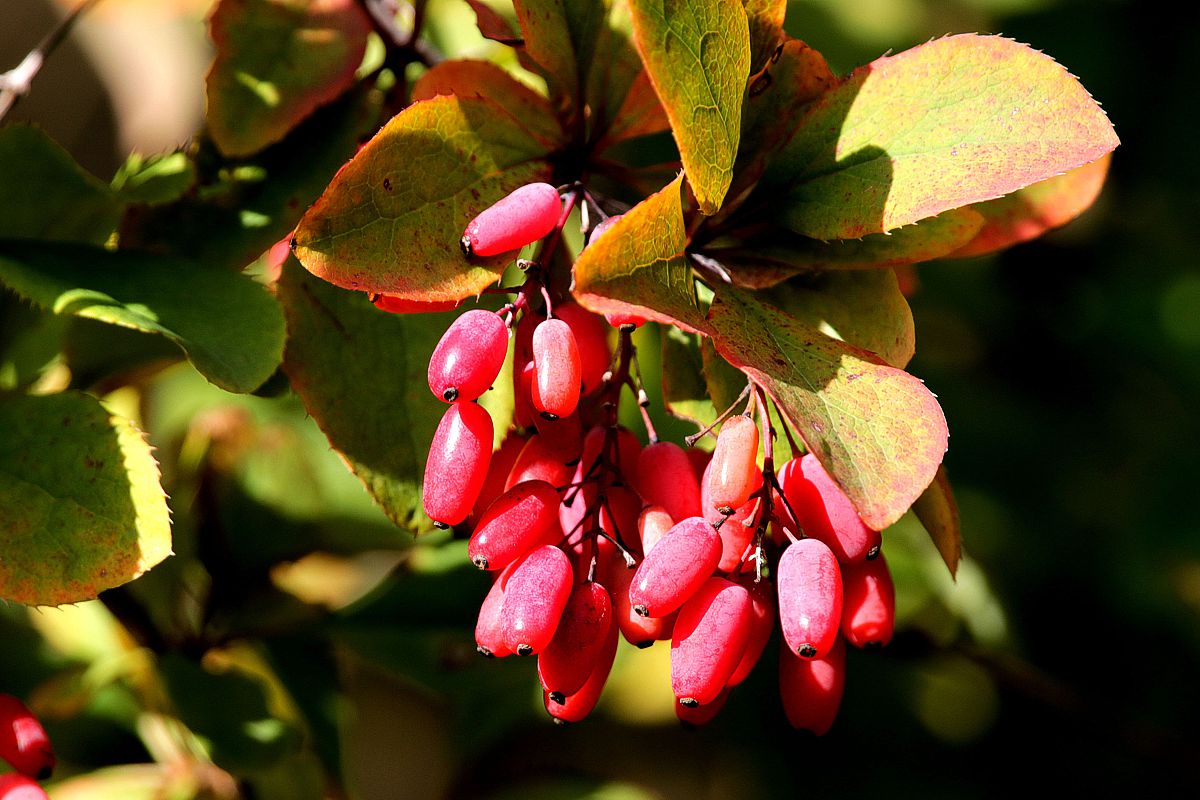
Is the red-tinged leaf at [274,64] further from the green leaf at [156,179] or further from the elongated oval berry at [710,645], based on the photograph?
the elongated oval berry at [710,645]

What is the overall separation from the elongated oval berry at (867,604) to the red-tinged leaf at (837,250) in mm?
179

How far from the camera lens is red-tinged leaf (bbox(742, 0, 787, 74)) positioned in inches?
25.5

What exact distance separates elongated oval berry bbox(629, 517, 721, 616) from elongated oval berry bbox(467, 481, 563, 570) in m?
0.06

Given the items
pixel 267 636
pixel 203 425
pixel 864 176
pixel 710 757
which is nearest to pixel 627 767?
pixel 710 757

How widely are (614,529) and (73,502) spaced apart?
0.32 metres

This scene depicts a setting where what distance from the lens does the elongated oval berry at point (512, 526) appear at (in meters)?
0.60

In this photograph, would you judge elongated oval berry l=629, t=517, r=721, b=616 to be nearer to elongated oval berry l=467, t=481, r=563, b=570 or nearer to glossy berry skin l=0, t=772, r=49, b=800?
elongated oval berry l=467, t=481, r=563, b=570

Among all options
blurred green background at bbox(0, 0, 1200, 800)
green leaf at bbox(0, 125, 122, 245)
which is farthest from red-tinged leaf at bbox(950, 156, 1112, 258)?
green leaf at bbox(0, 125, 122, 245)

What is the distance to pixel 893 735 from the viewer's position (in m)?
1.61

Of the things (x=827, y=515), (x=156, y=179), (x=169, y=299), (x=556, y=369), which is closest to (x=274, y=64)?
(x=156, y=179)

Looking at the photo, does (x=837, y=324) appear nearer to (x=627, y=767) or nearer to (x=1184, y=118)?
(x=627, y=767)

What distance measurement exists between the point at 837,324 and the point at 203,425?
74 centimetres

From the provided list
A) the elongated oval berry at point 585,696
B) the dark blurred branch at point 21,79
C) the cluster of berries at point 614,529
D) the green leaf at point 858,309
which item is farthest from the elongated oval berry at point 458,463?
the dark blurred branch at point 21,79

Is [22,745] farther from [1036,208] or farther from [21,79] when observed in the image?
[1036,208]
